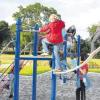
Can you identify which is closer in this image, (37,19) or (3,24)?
(37,19)

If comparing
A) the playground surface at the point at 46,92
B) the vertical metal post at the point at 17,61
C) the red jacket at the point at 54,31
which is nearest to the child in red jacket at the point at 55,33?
the red jacket at the point at 54,31

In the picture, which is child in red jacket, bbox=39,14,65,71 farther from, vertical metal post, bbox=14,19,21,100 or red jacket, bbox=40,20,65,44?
vertical metal post, bbox=14,19,21,100

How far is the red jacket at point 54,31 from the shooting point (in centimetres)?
1195

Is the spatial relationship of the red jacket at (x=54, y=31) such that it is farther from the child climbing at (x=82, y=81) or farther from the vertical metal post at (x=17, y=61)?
the child climbing at (x=82, y=81)

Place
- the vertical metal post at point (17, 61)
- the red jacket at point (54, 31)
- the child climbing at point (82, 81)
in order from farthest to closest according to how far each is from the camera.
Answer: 1. the child climbing at point (82, 81)
2. the red jacket at point (54, 31)
3. the vertical metal post at point (17, 61)

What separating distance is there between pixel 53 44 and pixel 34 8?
8284cm

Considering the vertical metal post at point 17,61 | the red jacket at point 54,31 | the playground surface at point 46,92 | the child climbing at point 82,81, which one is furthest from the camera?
the playground surface at point 46,92

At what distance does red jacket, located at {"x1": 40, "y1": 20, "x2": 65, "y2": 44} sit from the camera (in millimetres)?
11953

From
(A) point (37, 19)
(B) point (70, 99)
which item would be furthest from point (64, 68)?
(A) point (37, 19)

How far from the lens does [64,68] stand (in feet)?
42.5

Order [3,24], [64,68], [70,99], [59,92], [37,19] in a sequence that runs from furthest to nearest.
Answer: [3,24] → [37,19] → [59,92] → [70,99] → [64,68]

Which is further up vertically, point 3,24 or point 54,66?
point 3,24

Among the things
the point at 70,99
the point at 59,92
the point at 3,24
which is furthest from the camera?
the point at 3,24

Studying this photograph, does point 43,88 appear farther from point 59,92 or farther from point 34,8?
point 34,8
